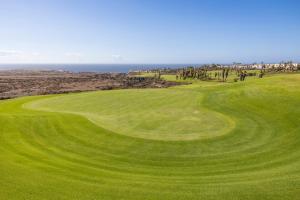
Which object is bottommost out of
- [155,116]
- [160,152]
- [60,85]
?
[60,85]

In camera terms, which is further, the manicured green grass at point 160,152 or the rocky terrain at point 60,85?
the rocky terrain at point 60,85

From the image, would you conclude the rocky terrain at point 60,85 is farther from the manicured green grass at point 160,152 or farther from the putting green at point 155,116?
the manicured green grass at point 160,152

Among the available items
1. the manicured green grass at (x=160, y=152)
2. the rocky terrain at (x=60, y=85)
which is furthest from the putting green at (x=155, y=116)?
the rocky terrain at (x=60, y=85)

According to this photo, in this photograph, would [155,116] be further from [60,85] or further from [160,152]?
[60,85]

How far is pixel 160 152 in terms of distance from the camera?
18.9m

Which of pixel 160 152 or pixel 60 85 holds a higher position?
pixel 160 152

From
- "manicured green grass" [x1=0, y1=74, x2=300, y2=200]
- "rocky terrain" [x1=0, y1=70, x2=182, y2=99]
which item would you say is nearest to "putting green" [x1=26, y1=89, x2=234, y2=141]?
"manicured green grass" [x1=0, y1=74, x2=300, y2=200]

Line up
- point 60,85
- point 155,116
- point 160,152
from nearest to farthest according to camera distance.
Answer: point 160,152
point 155,116
point 60,85

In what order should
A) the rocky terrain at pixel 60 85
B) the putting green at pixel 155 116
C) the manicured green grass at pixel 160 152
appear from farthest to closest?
the rocky terrain at pixel 60 85, the putting green at pixel 155 116, the manicured green grass at pixel 160 152

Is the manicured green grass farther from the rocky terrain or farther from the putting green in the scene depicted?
the rocky terrain

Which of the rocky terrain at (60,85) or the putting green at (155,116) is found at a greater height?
the putting green at (155,116)

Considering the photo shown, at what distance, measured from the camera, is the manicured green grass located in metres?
12.9

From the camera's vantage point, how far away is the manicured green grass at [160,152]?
12.9m

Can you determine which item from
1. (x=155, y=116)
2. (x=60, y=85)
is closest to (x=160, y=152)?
(x=155, y=116)
